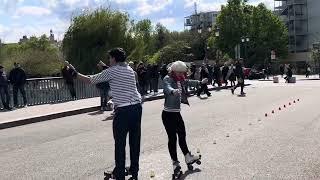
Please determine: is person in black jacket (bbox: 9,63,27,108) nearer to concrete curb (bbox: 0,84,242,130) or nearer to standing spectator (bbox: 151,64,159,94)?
concrete curb (bbox: 0,84,242,130)

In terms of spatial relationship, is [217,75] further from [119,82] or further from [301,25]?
[301,25]

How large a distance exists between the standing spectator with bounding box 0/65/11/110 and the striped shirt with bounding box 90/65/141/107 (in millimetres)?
15824

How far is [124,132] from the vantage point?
7566mm

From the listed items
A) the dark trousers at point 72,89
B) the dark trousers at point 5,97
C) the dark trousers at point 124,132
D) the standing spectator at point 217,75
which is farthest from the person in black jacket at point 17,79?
the standing spectator at point 217,75

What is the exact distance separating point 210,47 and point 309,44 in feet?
65.7

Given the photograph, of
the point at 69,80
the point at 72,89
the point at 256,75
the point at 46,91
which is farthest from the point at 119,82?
the point at 256,75

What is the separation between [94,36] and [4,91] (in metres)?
33.6

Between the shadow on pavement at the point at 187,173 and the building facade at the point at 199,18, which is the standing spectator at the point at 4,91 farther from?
the building facade at the point at 199,18

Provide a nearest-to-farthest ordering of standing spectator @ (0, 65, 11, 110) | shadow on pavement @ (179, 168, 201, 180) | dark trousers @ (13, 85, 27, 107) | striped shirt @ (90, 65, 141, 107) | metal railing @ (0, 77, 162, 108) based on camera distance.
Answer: striped shirt @ (90, 65, 141, 107), shadow on pavement @ (179, 168, 201, 180), standing spectator @ (0, 65, 11, 110), dark trousers @ (13, 85, 27, 107), metal railing @ (0, 77, 162, 108)

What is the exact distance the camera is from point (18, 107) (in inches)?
941

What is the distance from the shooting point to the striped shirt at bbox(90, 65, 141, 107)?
7.50 m

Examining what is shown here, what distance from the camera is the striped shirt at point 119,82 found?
7500 millimetres

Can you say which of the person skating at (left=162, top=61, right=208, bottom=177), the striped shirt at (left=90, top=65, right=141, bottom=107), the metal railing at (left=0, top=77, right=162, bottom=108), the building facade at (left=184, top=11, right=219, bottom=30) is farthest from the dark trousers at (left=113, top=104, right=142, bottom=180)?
the building facade at (left=184, top=11, right=219, bottom=30)

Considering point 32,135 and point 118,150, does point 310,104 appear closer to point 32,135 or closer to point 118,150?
point 32,135
